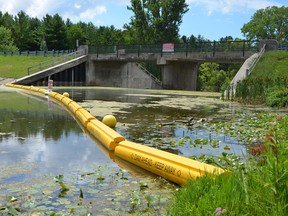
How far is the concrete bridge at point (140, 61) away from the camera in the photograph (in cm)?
3296

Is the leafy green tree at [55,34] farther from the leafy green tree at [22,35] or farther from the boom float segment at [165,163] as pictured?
the boom float segment at [165,163]

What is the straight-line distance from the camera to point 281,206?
8.08ft

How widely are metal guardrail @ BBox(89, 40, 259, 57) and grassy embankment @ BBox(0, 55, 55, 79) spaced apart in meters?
7.37

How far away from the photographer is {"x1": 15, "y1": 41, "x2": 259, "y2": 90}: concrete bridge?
33.0 meters

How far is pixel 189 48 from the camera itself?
33.7 metres

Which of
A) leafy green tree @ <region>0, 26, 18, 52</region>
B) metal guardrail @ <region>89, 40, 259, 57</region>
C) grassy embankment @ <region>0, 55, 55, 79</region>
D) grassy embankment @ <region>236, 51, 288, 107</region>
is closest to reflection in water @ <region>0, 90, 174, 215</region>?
grassy embankment @ <region>236, 51, 288, 107</region>

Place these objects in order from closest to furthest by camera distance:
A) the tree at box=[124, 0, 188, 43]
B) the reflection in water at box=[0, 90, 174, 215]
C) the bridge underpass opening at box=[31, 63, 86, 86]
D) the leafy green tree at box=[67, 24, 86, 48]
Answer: the reflection in water at box=[0, 90, 174, 215] < the bridge underpass opening at box=[31, 63, 86, 86] < the tree at box=[124, 0, 188, 43] < the leafy green tree at box=[67, 24, 86, 48]

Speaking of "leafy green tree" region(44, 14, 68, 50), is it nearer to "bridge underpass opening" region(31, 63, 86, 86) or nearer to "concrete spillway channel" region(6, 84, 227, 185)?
"bridge underpass opening" region(31, 63, 86, 86)

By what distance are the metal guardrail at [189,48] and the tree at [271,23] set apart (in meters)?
34.3

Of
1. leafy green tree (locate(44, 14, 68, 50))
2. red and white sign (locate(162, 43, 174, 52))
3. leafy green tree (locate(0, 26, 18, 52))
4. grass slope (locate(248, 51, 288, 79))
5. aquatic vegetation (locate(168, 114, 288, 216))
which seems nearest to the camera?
aquatic vegetation (locate(168, 114, 288, 216))

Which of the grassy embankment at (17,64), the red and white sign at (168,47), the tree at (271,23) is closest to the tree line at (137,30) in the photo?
the tree at (271,23)

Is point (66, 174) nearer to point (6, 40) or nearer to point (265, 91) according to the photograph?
point (265, 91)

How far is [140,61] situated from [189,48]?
20.6 feet

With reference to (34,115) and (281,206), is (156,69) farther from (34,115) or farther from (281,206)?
(281,206)
